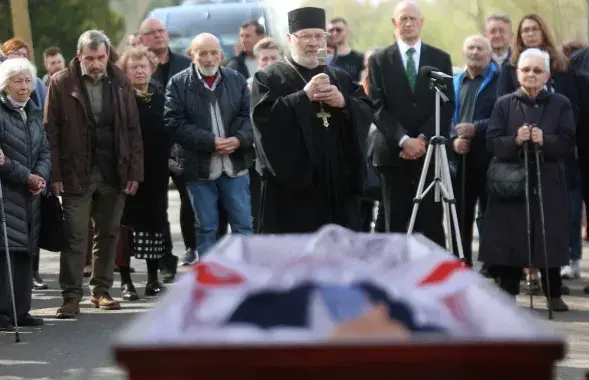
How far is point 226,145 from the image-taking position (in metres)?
12.4

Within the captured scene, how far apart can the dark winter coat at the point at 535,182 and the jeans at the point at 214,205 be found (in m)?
2.23

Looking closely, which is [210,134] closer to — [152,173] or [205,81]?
[205,81]

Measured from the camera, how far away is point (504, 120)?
1140 cm

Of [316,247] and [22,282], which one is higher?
[316,247]

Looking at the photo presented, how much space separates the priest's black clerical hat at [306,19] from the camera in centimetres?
988

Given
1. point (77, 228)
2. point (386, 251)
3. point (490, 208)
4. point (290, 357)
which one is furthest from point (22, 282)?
point (290, 357)

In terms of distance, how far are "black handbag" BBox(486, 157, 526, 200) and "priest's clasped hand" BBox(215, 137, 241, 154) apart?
2195 millimetres

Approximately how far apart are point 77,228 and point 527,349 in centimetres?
811

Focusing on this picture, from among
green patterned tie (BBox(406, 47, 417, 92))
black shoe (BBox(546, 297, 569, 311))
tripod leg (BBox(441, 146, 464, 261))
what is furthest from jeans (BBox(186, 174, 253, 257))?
black shoe (BBox(546, 297, 569, 311))

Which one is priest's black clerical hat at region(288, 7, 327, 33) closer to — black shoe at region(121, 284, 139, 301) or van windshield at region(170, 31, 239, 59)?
black shoe at region(121, 284, 139, 301)

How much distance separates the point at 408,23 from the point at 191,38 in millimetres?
13721

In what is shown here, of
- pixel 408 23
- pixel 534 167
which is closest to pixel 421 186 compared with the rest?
pixel 534 167

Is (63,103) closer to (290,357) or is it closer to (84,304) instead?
(84,304)

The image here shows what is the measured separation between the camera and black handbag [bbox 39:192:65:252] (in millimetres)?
10859
